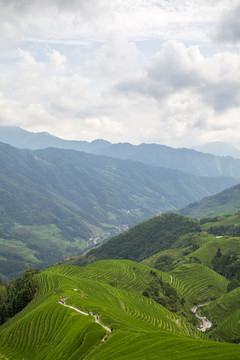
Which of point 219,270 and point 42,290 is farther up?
point 42,290

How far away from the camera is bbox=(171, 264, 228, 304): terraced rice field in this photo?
140250 millimetres

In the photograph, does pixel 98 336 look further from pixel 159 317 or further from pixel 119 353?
pixel 159 317

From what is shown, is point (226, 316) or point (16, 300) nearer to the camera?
point (16, 300)

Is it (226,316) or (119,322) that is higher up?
(119,322)

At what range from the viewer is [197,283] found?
15338 cm

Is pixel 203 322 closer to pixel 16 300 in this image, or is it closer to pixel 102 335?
pixel 16 300

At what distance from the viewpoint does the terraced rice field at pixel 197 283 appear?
140m

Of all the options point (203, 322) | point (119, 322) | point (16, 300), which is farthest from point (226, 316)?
point (119, 322)

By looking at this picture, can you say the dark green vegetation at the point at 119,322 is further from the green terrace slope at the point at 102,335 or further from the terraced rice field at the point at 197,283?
the terraced rice field at the point at 197,283

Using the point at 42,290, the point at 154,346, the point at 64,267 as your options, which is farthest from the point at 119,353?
the point at 64,267

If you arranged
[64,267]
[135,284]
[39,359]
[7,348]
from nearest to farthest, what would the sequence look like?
[39,359]
[7,348]
[135,284]
[64,267]

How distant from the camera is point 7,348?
173 feet

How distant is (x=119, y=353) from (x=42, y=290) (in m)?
68.6

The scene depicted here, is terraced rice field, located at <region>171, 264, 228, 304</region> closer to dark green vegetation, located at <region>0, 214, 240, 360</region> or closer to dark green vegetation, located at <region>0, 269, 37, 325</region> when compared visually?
dark green vegetation, located at <region>0, 214, 240, 360</region>
